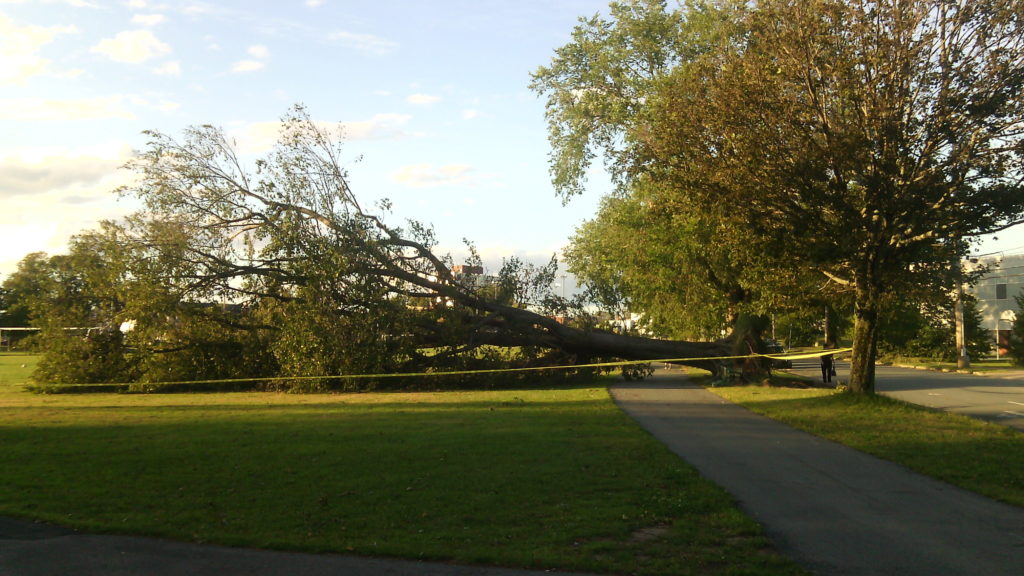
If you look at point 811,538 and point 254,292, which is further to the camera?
point 254,292

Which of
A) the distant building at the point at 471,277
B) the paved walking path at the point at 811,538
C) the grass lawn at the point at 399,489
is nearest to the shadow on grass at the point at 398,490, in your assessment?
the grass lawn at the point at 399,489

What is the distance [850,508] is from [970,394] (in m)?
18.8

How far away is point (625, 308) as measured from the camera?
107ft

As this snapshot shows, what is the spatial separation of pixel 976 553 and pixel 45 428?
568 inches

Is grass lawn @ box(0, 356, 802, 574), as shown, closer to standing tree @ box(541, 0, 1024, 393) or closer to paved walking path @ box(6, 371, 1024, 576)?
paved walking path @ box(6, 371, 1024, 576)

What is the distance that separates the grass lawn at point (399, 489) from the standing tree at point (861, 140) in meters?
6.35

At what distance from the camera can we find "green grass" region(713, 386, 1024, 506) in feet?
33.0

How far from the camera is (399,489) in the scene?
9.03 metres

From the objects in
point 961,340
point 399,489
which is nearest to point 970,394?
point 961,340

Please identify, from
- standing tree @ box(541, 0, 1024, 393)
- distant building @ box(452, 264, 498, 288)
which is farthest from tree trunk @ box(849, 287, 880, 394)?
distant building @ box(452, 264, 498, 288)

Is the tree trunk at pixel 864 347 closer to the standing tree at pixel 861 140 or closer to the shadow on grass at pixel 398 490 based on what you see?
the standing tree at pixel 861 140

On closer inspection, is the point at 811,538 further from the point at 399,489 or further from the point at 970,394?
the point at 970,394

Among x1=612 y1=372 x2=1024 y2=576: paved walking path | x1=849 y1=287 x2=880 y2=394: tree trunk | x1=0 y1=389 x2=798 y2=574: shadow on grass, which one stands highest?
x1=849 y1=287 x2=880 y2=394: tree trunk

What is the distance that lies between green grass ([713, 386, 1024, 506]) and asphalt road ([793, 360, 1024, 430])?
188 cm
